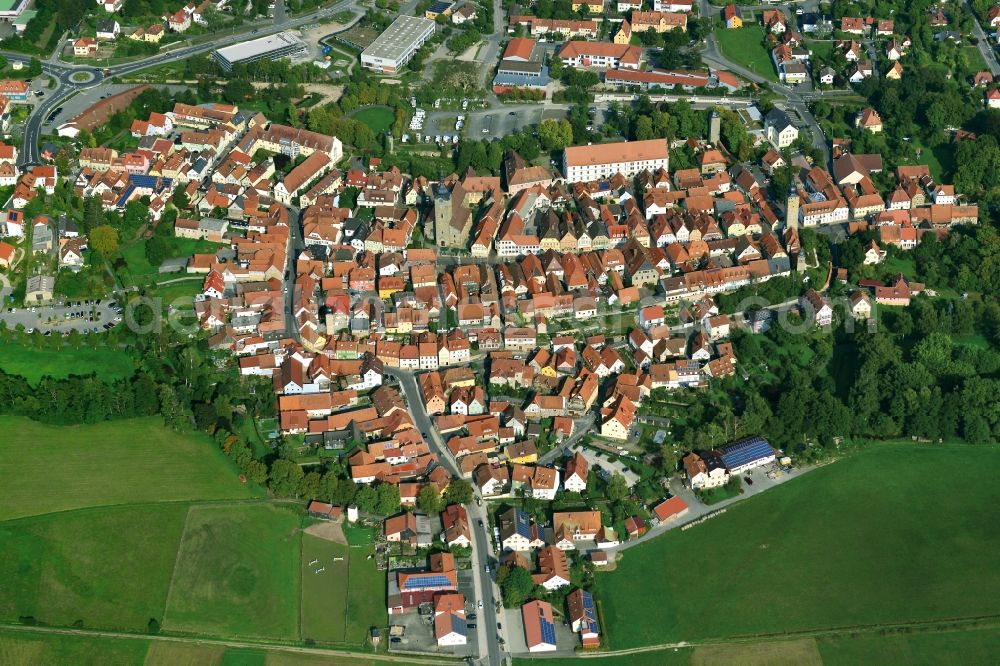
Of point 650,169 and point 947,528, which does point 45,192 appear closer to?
point 650,169

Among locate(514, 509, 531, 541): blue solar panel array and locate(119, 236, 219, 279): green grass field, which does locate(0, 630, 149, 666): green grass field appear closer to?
locate(514, 509, 531, 541): blue solar panel array

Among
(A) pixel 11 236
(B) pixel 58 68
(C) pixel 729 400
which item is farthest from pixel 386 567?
(B) pixel 58 68

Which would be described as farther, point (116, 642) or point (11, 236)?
point (11, 236)

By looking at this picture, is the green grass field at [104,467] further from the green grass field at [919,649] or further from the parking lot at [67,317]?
the green grass field at [919,649]

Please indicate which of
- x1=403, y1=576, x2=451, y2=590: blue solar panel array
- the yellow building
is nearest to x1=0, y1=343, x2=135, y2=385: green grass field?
x1=403, y1=576, x2=451, y2=590: blue solar panel array

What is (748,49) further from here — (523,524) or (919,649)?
(919,649)

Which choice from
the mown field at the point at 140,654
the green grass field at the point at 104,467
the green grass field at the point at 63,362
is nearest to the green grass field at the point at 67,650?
the mown field at the point at 140,654

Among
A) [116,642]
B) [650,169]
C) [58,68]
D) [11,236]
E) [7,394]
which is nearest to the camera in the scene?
[116,642]
